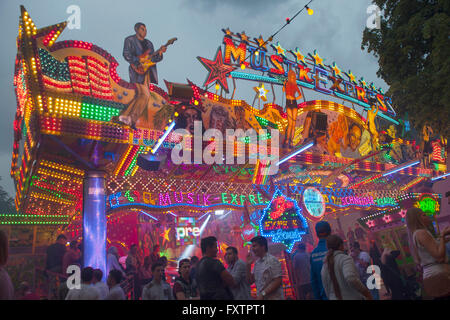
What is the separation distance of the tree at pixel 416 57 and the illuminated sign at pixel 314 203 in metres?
5.52

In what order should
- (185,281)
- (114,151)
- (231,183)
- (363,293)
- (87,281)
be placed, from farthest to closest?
1. (231,183)
2. (114,151)
3. (185,281)
4. (87,281)
5. (363,293)

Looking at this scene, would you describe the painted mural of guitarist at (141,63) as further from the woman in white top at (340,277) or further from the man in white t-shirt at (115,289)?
the woman in white top at (340,277)

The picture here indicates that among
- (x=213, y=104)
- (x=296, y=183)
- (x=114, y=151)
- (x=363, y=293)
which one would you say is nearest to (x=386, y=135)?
(x=296, y=183)

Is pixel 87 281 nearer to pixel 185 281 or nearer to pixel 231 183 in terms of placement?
pixel 185 281

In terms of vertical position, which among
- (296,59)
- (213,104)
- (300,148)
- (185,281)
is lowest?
(185,281)

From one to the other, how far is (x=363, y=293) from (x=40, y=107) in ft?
27.5

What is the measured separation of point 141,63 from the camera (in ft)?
41.7

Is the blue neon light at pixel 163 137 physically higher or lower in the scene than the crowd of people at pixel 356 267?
higher

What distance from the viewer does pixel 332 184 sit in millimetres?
19234

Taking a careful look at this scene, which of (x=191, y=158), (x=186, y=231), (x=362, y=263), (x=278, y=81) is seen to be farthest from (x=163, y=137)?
(x=186, y=231)

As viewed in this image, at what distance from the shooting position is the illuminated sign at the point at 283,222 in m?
11.1

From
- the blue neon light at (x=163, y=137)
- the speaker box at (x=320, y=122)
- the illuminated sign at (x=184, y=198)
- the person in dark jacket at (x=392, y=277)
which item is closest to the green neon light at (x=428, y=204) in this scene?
the person in dark jacket at (x=392, y=277)

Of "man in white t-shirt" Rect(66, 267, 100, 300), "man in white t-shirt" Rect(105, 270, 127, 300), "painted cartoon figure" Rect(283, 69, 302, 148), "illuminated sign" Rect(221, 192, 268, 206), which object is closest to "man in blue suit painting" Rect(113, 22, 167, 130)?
"illuminated sign" Rect(221, 192, 268, 206)

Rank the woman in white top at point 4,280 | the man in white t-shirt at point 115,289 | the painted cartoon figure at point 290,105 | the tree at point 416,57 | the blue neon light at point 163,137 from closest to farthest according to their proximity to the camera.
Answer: the woman in white top at point 4,280 → the man in white t-shirt at point 115,289 → the tree at point 416,57 → the blue neon light at point 163,137 → the painted cartoon figure at point 290,105
